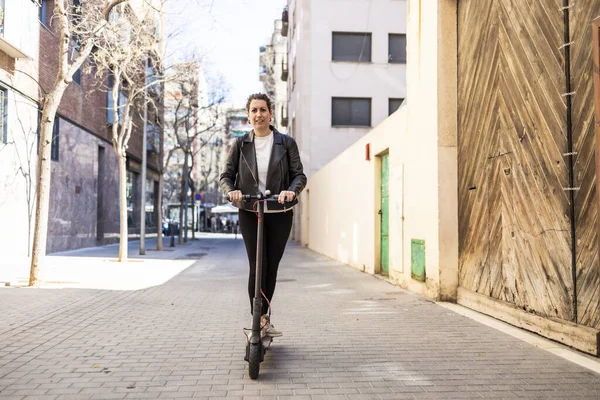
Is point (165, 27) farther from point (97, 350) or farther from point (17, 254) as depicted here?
point (97, 350)

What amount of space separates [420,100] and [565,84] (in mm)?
3494

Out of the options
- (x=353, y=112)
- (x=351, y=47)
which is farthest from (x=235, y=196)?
(x=351, y=47)

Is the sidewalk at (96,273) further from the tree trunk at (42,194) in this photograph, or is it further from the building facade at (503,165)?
the building facade at (503,165)

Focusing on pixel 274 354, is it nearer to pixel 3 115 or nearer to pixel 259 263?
pixel 259 263

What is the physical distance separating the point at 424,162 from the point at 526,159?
2.54 metres

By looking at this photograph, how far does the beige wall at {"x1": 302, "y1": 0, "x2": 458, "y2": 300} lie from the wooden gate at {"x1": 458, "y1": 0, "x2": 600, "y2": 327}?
0.19 metres

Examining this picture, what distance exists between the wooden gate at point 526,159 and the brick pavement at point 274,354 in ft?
2.16

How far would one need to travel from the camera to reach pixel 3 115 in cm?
1455

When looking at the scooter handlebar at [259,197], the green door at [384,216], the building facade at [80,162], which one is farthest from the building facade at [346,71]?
the scooter handlebar at [259,197]

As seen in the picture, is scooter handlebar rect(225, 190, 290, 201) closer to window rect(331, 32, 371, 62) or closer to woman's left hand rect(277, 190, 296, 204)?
woman's left hand rect(277, 190, 296, 204)

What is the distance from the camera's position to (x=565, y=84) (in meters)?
4.88

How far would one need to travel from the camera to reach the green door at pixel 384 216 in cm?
1118

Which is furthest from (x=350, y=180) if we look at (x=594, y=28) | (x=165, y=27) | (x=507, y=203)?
(x=594, y=28)

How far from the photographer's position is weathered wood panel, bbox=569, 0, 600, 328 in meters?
4.46
